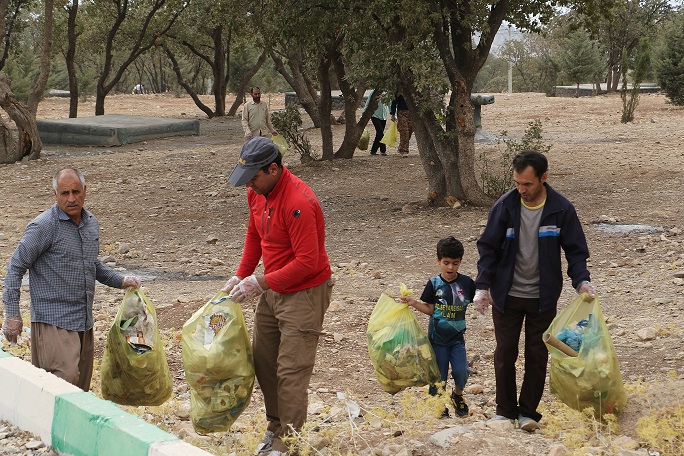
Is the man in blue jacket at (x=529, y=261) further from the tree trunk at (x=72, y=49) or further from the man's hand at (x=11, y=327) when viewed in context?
the tree trunk at (x=72, y=49)

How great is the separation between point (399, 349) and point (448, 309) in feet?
1.17

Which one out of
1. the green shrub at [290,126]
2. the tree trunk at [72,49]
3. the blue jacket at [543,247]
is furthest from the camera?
the tree trunk at [72,49]

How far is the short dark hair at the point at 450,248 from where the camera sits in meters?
5.46

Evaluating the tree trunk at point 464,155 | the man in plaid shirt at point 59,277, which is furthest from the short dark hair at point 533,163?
the tree trunk at point 464,155

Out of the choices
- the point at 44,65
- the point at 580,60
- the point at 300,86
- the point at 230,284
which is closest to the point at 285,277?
the point at 230,284

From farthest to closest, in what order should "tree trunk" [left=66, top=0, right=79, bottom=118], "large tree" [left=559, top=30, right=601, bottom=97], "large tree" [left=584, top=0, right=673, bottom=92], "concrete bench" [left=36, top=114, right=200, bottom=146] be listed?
"large tree" [left=559, top=30, right=601, bottom=97] → "large tree" [left=584, top=0, right=673, bottom=92] → "tree trunk" [left=66, top=0, right=79, bottom=118] → "concrete bench" [left=36, top=114, right=200, bottom=146]

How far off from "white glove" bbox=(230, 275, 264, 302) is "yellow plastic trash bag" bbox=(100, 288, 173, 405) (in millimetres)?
807

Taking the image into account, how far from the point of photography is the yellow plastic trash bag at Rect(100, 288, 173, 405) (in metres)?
5.32

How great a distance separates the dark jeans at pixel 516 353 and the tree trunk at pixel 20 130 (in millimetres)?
15921

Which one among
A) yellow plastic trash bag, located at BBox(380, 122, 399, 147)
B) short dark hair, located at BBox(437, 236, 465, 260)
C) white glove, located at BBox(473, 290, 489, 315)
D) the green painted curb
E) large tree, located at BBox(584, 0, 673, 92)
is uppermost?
large tree, located at BBox(584, 0, 673, 92)

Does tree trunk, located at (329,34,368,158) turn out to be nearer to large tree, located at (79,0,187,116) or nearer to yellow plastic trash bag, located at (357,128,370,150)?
yellow plastic trash bag, located at (357,128,370,150)

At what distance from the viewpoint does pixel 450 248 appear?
216 inches

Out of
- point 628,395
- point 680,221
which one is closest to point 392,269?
point 680,221

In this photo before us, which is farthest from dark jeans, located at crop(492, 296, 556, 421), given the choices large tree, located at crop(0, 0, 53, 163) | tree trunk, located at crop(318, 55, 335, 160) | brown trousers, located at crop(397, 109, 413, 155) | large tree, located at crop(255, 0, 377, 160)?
large tree, located at crop(0, 0, 53, 163)
